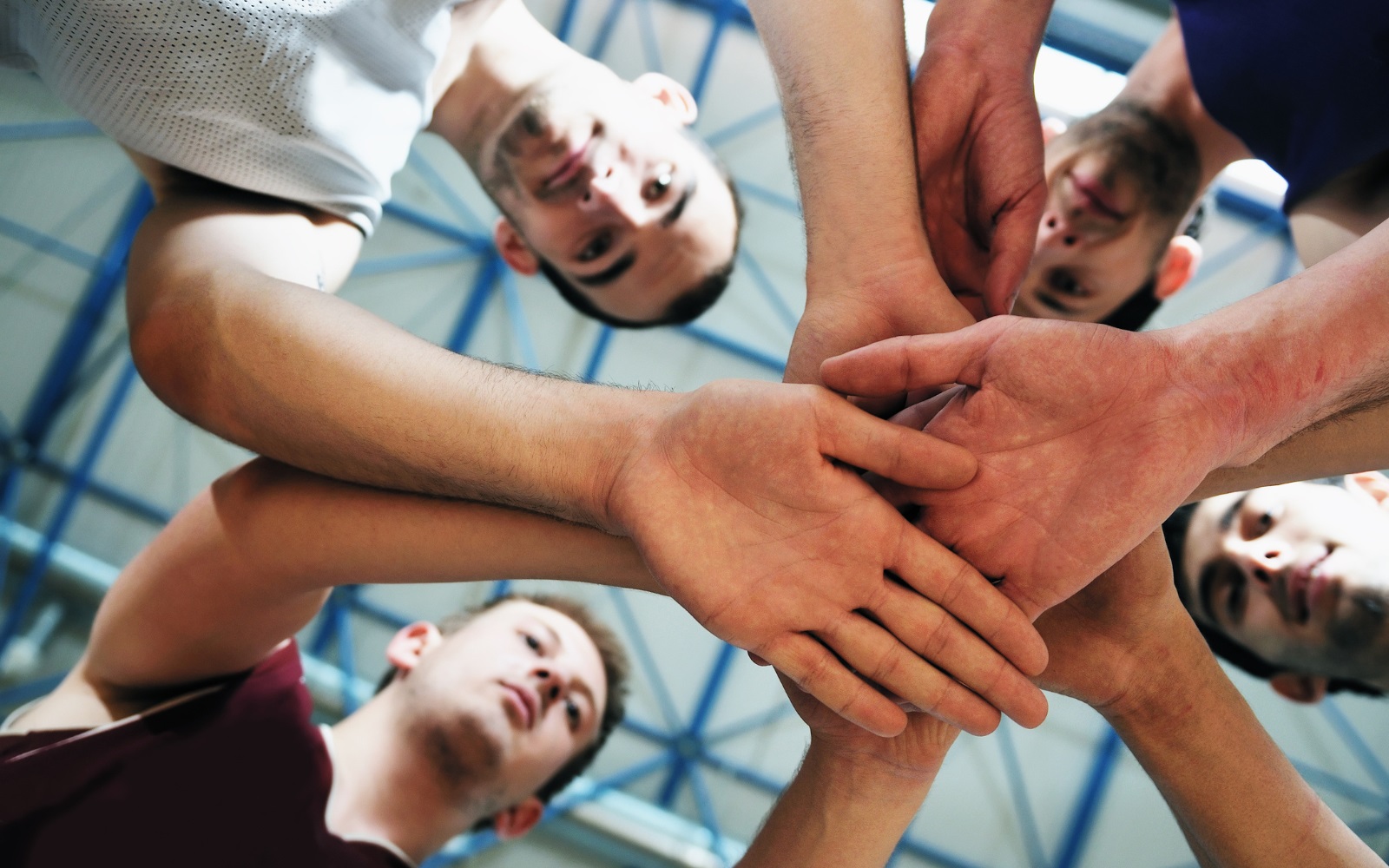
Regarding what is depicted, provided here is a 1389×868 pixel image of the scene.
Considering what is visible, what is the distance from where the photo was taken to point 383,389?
165 centimetres

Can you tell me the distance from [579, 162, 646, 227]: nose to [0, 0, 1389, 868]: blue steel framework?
3.68m

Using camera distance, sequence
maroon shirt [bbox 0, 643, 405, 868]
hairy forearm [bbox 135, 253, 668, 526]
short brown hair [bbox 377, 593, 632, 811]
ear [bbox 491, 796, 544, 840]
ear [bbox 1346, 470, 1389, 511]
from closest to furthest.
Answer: hairy forearm [bbox 135, 253, 668, 526] < maroon shirt [bbox 0, 643, 405, 868] < ear [bbox 1346, 470, 1389, 511] < ear [bbox 491, 796, 544, 840] < short brown hair [bbox 377, 593, 632, 811]

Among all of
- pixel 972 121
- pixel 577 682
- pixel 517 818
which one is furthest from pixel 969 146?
pixel 517 818

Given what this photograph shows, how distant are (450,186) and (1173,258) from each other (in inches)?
214

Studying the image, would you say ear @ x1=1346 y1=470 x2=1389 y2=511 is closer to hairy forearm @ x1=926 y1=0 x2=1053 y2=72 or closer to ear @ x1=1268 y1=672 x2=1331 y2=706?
ear @ x1=1268 y1=672 x2=1331 y2=706

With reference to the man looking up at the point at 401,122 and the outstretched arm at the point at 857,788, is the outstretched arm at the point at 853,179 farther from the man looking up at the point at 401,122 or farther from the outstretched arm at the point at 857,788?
the man looking up at the point at 401,122

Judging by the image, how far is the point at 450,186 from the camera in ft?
22.7

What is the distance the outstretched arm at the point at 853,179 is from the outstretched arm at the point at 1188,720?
702 mm

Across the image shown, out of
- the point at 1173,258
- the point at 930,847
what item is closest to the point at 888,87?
the point at 1173,258

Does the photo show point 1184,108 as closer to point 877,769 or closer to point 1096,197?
point 1096,197

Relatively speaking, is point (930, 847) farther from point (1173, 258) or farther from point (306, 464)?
point (306, 464)

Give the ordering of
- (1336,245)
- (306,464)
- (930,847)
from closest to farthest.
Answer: (306,464) < (1336,245) < (930,847)

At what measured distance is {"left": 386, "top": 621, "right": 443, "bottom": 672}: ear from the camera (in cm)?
336

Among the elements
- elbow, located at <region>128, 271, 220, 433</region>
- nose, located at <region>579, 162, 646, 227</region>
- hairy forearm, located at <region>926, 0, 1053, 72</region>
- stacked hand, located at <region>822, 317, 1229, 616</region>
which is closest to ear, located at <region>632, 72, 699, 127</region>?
nose, located at <region>579, 162, 646, 227</region>
